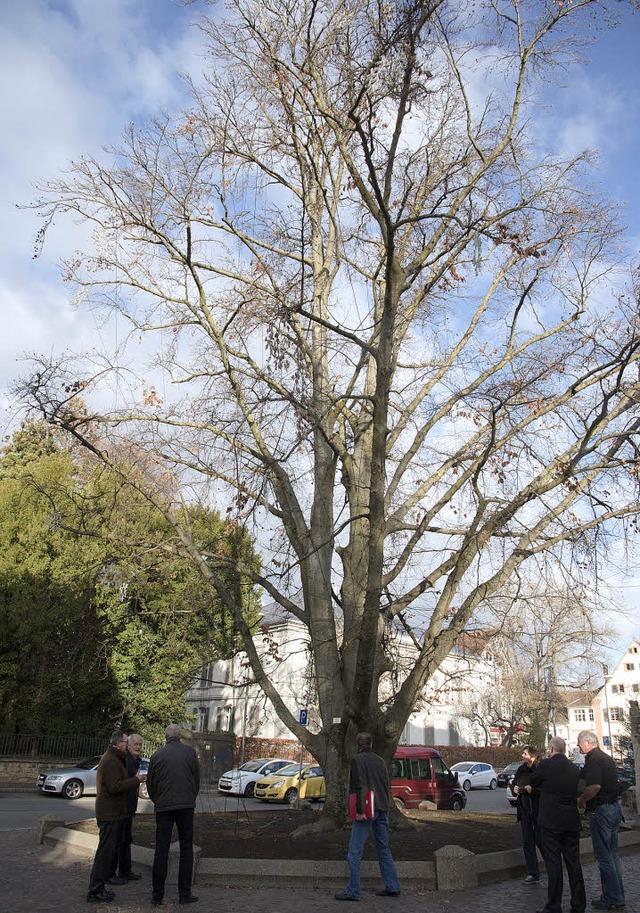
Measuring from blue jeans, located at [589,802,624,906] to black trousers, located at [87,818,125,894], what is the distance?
4746mm

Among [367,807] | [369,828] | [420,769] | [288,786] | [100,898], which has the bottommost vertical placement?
[100,898]

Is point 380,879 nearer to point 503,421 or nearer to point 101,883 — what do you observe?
point 101,883

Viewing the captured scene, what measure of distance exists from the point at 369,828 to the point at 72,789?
59.8ft

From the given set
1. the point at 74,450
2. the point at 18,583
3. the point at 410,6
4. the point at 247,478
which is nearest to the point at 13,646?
the point at 18,583

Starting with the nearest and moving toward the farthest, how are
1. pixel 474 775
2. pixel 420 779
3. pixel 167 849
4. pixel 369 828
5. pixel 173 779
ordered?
pixel 167 849
pixel 173 779
pixel 369 828
pixel 420 779
pixel 474 775

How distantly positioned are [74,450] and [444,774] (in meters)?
15.0

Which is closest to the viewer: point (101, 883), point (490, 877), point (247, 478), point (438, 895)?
point (101, 883)

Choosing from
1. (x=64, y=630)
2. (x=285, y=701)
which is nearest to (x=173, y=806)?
(x=64, y=630)

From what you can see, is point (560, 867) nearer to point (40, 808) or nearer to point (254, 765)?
point (40, 808)

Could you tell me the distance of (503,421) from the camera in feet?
38.5

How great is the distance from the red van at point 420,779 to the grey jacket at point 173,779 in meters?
13.8

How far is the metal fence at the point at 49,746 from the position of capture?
1012 inches

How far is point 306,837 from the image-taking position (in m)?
10.2

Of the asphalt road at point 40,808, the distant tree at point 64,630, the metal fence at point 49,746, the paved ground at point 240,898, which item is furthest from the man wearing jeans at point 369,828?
the metal fence at point 49,746
